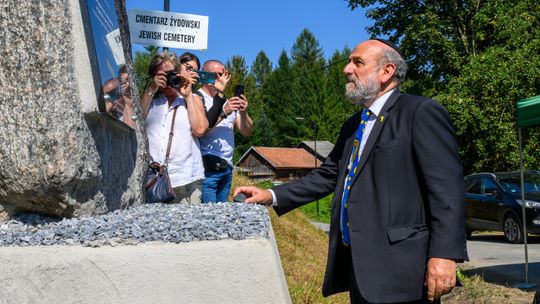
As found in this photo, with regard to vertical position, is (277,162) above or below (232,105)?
below

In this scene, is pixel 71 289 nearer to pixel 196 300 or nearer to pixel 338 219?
pixel 196 300

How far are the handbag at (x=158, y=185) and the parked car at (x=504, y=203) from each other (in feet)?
35.6

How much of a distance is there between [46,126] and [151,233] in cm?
69

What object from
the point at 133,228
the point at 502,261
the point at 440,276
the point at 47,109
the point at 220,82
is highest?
the point at 220,82

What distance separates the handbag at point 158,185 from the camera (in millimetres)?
4113

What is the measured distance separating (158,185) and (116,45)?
94cm

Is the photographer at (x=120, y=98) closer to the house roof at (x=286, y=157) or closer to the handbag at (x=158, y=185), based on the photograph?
the handbag at (x=158, y=185)

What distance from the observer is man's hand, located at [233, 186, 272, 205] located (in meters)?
3.59

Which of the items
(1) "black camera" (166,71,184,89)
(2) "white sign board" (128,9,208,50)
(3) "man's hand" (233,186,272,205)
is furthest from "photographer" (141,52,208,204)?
(2) "white sign board" (128,9,208,50)

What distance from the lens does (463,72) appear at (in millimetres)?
23109

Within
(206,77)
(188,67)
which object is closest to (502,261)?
(206,77)

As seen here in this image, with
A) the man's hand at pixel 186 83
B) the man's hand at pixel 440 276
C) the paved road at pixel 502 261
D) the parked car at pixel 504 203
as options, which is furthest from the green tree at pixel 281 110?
the man's hand at pixel 440 276

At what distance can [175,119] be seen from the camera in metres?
4.47

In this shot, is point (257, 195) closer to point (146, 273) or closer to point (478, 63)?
point (146, 273)
